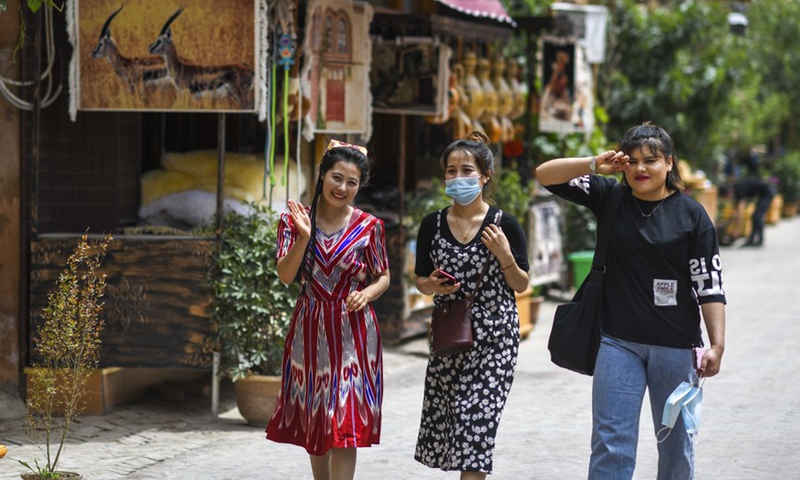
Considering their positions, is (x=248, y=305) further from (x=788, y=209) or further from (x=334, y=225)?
(x=788, y=209)

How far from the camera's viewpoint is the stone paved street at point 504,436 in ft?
23.2

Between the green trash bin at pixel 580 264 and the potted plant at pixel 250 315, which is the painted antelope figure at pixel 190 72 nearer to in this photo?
the potted plant at pixel 250 315

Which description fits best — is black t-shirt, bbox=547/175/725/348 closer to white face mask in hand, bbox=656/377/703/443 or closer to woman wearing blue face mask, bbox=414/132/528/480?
white face mask in hand, bbox=656/377/703/443

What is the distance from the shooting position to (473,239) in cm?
561

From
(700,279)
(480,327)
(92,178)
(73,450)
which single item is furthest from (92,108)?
(700,279)

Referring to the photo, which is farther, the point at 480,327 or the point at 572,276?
the point at 572,276

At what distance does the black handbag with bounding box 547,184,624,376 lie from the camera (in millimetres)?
5281

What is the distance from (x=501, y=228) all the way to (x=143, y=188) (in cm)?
401

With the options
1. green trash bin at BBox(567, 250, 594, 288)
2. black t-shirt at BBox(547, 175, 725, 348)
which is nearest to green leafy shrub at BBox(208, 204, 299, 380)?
black t-shirt at BBox(547, 175, 725, 348)

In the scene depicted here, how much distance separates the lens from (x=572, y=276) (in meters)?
15.7

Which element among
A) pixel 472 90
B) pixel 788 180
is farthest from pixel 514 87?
pixel 788 180

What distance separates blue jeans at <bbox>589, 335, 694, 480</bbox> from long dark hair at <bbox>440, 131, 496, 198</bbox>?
986 millimetres

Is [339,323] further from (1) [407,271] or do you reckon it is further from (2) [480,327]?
(1) [407,271]

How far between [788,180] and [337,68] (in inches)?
1014
